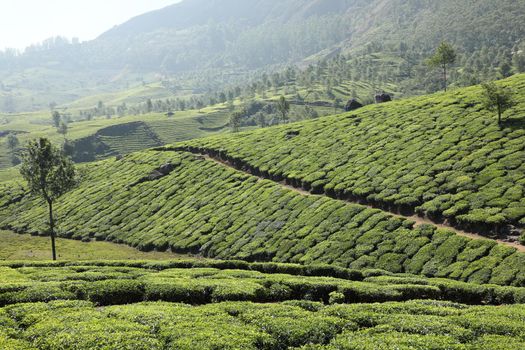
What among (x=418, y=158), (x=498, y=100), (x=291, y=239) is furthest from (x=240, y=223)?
(x=498, y=100)

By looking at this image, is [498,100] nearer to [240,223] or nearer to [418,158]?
[418,158]

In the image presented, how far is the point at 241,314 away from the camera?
2708 cm

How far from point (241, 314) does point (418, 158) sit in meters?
53.7

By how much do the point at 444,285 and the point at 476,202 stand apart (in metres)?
21.9

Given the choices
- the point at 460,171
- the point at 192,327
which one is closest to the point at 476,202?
the point at 460,171

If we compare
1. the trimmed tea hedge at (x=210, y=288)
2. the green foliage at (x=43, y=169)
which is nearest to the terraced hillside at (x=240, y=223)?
the trimmed tea hedge at (x=210, y=288)

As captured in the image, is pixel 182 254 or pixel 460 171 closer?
pixel 460 171

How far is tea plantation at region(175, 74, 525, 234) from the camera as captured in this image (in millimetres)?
55781

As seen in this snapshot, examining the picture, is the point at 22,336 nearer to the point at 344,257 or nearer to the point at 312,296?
the point at 312,296

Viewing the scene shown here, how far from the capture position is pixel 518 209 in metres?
50.8

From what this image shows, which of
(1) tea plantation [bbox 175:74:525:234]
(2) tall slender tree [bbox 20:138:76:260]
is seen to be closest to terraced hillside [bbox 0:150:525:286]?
(1) tea plantation [bbox 175:74:525:234]

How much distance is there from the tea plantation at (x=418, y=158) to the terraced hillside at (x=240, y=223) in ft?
12.8

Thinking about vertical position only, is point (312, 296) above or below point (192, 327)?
below

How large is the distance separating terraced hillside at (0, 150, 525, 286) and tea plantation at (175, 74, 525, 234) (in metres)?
3.91
